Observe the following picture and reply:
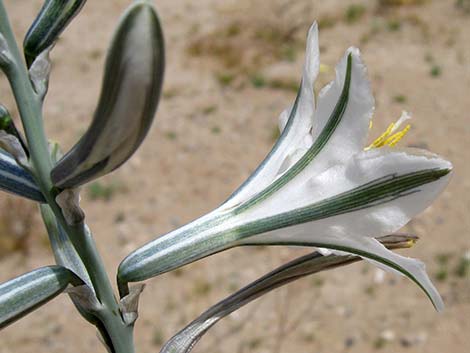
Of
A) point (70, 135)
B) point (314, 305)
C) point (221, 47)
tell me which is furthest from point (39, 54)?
point (221, 47)

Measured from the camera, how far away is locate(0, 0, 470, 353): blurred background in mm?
3324

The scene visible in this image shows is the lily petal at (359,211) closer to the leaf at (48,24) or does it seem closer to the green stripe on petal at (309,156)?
the green stripe on petal at (309,156)

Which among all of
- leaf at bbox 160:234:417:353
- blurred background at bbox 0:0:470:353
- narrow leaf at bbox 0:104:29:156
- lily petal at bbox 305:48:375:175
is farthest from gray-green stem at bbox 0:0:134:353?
blurred background at bbox 0:0:470:353

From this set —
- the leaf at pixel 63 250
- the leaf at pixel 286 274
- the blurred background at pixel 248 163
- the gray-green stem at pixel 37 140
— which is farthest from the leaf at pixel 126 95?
the blurred background at pixel 248 163

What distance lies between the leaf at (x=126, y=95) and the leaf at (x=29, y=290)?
0.17 m

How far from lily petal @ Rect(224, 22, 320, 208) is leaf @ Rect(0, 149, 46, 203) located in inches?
9.8

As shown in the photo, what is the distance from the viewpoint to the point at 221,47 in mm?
5938

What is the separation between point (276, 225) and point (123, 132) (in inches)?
11.5

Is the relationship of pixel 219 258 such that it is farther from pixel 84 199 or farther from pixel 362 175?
pixel 362 175

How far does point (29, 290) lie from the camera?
2.39 ft

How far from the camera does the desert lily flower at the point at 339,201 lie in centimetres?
81

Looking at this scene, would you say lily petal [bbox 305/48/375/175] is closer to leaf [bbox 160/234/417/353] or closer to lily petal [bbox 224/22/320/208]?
lily petal [bbox 224/22/320/208]

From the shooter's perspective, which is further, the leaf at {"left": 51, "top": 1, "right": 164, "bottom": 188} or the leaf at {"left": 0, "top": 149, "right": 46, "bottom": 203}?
the leaf at {"left": 0, "top": 149, "right": 46, "bottom": 203}

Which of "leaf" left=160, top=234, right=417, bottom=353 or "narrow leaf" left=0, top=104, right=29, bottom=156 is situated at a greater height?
"narrow leaf" left=0, top=104, right=29, bottom=156
